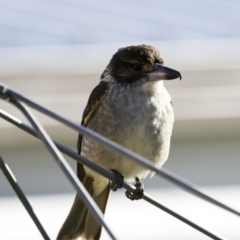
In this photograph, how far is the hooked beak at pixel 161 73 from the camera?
182 inches

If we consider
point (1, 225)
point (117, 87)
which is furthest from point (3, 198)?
point (117, 87)

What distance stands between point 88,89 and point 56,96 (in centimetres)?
30

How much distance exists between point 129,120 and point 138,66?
18.1 inches

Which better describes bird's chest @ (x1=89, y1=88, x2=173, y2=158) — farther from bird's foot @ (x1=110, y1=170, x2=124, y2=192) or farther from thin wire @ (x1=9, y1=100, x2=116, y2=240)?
thin wire @ (x1=9, y1=100, x2=116, y2=240)

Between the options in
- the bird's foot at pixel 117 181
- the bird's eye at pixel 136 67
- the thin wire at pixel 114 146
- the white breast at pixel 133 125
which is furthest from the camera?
the bird's eye at pixel 136 67

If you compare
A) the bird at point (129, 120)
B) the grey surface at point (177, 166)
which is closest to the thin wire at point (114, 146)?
the bird at point (129, 120)

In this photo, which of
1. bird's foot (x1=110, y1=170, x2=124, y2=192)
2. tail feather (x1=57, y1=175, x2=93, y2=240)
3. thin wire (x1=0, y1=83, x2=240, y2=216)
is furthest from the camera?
tail feather (x1=57, y1=175, x2=93, y2=240)

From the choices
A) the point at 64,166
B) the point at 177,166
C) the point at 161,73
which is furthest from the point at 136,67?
the point at 64,166

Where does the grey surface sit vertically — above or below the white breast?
below

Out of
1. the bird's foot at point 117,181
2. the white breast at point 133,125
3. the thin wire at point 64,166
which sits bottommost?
the bird's foot at point 117,181

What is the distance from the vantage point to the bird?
4672mm

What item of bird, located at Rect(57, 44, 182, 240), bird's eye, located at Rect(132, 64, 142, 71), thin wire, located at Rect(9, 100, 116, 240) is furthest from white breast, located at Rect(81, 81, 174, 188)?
thin wire, located at Rect(9, 100, 116, 240)

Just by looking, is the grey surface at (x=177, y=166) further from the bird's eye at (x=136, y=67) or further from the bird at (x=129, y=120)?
the bird's eye at (x=136, y=67)

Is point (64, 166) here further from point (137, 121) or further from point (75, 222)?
point (75, 222)
